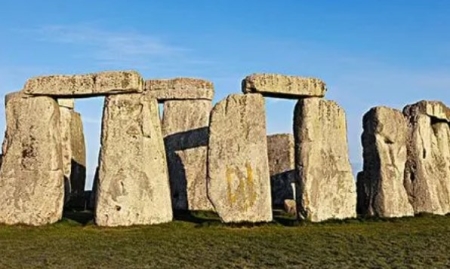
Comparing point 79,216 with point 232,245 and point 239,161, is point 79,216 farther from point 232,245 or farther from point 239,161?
point 232,245

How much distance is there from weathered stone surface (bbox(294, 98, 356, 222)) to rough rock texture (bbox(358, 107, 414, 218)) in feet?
2.31

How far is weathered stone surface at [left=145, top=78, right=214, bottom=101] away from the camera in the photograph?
24062mm

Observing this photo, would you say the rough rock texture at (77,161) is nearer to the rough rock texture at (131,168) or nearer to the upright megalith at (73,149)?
the upright megalith at (73,149)

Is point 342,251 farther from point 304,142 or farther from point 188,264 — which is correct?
point 304,142

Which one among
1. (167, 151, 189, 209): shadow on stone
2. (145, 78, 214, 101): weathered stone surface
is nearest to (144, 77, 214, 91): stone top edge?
(145, 78, 214, 101): weathered stone surface

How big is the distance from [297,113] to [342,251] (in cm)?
550

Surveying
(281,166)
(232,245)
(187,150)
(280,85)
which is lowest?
(232,245)

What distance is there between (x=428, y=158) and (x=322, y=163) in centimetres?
429

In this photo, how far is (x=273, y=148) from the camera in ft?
94.1

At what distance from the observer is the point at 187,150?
78.8ft

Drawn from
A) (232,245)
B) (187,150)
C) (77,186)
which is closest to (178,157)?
(187,150)

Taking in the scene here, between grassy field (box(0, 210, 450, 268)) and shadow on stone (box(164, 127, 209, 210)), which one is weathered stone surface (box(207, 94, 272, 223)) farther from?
shadow on stone (box(164, 127, 209, 210))

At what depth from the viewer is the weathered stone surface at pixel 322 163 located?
61.4ft

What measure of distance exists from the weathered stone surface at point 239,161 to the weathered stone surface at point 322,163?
38.3 inches
